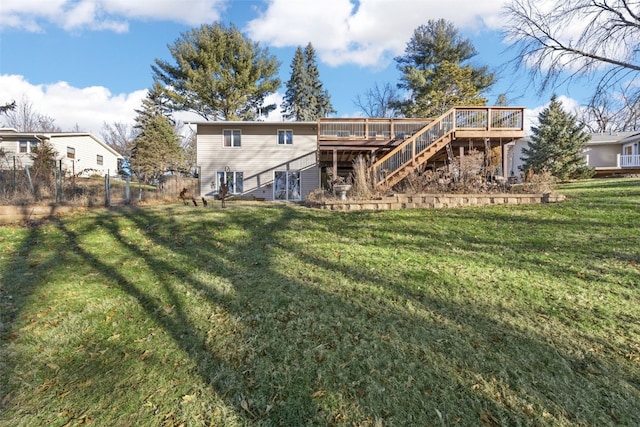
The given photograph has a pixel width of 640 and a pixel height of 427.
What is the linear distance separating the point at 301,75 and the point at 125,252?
30217 mm

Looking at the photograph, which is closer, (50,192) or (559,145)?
(50,192)

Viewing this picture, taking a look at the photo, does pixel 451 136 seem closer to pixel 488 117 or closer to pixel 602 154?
pixel 488 117

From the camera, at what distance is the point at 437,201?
8508mm

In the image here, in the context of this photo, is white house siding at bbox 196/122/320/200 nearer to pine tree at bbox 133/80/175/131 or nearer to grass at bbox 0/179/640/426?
grass at bbox 0/179/640/426

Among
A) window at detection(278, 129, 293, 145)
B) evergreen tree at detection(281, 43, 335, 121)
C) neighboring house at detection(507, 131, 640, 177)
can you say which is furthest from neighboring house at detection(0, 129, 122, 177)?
neighboring house at detection(507, 131, 640, 177)

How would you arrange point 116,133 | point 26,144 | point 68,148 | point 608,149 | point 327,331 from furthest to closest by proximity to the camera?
1. point 116,133
2. point 68,148
3. point 608,149
4. point 26,144
5. point 327,331

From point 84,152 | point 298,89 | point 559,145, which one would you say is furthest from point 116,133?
point 559,145

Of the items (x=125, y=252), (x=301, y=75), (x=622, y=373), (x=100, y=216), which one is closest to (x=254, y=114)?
(x=301, y=75)

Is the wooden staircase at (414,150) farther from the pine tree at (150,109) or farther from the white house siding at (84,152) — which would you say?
the pine tree at (150,109)

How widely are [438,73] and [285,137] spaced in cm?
1441

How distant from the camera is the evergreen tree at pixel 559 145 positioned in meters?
15.7

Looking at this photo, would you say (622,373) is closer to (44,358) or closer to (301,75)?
(44,358)

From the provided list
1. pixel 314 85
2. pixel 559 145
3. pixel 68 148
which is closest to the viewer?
pixel 559 145

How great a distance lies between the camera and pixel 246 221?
7.30 m
